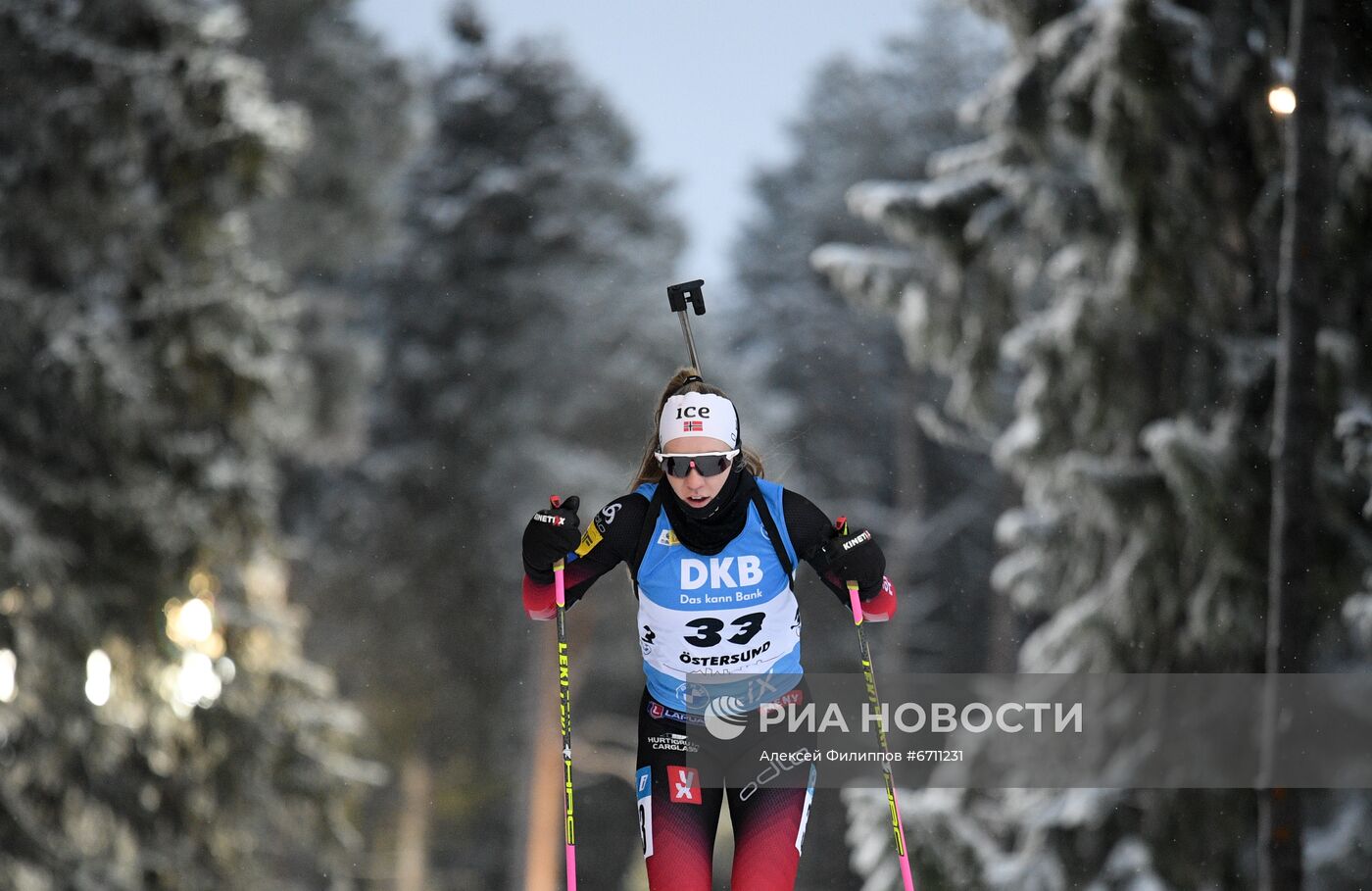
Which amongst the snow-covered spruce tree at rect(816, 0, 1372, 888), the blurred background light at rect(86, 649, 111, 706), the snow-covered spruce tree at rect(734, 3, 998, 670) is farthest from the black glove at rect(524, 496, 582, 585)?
the snow-covered spruce tree at rect(734, 3, 998, 670)

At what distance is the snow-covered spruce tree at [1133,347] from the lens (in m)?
7.20

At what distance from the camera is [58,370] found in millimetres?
8969

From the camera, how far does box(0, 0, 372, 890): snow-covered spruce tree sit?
29.2ft

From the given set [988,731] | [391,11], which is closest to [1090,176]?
[988,731]

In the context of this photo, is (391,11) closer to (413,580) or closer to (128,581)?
(413,580)

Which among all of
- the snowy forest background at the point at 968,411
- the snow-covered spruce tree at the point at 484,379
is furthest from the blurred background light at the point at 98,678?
the snow-covered spruce tree at the point at 484,379

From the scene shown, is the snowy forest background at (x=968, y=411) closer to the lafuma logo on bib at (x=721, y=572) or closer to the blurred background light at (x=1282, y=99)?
the blurred background light at (x=1282, y=99)

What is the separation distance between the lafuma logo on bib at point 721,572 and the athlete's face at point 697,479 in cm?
16

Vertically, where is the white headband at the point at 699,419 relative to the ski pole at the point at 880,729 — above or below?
above

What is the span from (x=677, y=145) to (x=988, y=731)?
1641 centimetres

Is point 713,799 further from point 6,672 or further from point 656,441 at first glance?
point 6,672

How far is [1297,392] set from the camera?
6320mm

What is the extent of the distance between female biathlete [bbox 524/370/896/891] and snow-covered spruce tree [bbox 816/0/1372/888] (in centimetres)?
388

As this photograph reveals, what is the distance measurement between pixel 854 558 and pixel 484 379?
16.0 m
